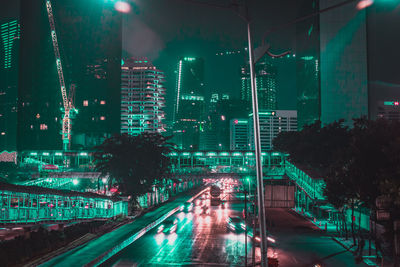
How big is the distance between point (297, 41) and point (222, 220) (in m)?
152

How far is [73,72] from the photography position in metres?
182

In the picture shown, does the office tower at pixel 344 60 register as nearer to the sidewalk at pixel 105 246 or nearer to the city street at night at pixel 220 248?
the city street at night at pixel 220 248

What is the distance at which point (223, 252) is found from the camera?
31.2 metres

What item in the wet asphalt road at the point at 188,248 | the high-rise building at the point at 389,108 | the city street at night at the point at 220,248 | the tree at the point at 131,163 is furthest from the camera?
the high-rise building at the point at 389,108

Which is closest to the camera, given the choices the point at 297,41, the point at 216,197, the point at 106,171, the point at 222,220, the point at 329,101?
the point at 222,220

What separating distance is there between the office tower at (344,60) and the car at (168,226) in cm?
10998

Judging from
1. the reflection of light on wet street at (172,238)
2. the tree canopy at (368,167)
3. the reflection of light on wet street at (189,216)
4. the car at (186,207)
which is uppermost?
the tree canopy at (368,167)

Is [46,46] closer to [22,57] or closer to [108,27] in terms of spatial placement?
[22,57]

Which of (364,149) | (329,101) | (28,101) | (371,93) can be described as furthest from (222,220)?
(28,101)

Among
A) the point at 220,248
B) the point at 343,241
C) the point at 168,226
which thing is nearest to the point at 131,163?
the point at 168,226

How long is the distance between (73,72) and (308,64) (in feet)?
357

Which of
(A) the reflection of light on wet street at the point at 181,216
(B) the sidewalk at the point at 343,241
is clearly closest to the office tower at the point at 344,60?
(B) the sidewalk at the point at 343,241

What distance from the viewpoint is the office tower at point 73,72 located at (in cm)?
16300

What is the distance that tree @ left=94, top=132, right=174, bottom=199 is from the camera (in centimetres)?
5503
